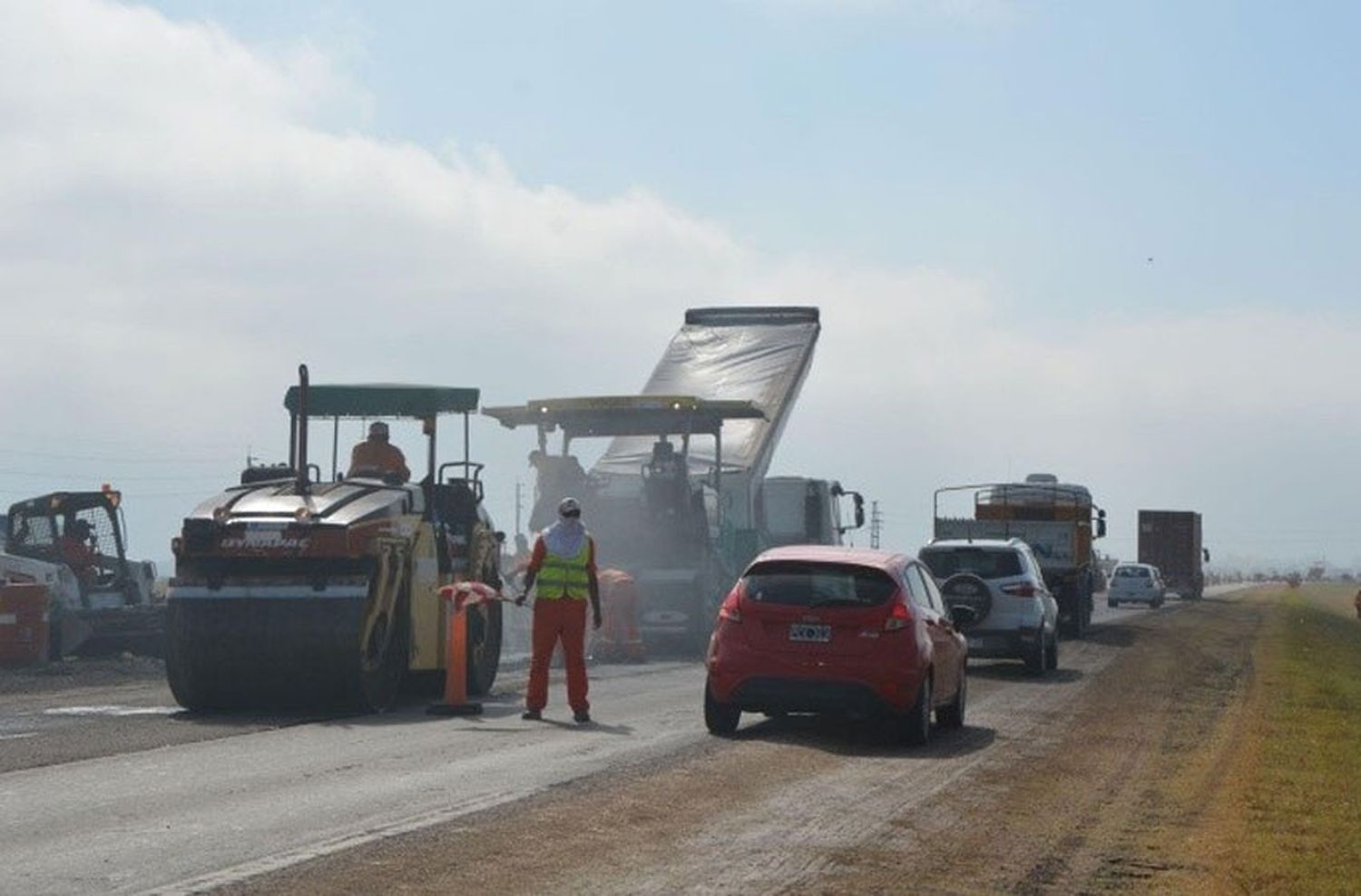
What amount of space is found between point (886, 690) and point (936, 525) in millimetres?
23990

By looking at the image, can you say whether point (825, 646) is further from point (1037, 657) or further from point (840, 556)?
point (1037, 657)

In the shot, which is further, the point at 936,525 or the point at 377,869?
the point at 936,525

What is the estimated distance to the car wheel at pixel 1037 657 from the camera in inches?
1112

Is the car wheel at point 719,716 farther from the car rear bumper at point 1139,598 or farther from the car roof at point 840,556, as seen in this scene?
the car rear bumper at point 1139,598

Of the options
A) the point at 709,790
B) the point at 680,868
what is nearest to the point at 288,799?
the point at 709,790

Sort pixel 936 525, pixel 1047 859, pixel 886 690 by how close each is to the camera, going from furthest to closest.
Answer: pixel 936 525 < pixel 886 690 < pixel 1047 859

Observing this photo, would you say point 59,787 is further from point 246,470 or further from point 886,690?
point 246,470

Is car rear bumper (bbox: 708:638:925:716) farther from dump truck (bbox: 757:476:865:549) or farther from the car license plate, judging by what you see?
dump truck (bbox: 757:476:865:549)

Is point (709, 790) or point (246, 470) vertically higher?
point (246, 470)

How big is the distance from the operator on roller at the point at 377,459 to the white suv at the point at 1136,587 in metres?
54.1

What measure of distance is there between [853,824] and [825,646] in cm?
540

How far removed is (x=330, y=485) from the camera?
67.1ft

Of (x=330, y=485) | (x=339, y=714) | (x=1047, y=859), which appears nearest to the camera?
(x=1047, y=859)

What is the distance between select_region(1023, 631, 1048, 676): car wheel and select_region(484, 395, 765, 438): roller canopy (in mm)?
6580
